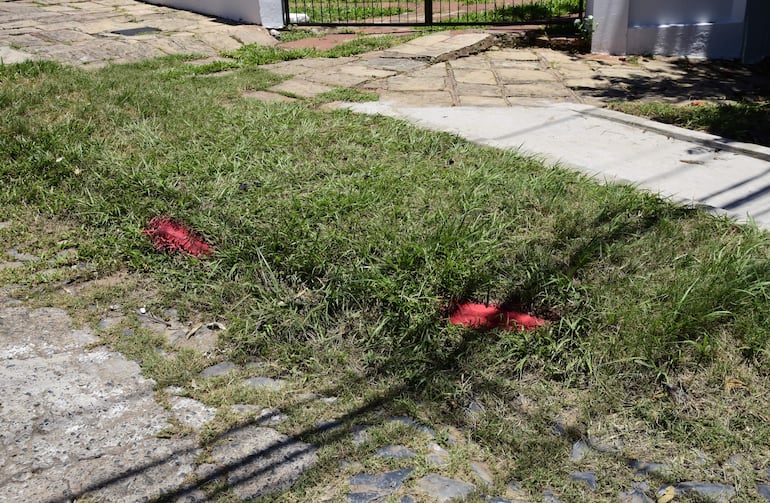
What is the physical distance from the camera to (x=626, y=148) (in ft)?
16.0

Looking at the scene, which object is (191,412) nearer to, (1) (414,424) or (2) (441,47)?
(1) (414,424)

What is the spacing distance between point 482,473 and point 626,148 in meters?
3.05

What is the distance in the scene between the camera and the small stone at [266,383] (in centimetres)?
291

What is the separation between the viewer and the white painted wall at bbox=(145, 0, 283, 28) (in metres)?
8.50

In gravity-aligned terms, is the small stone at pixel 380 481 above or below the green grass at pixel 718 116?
below

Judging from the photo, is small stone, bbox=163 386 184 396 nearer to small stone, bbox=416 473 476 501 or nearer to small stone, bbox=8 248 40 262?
small stone, bbox=416 473 476 501

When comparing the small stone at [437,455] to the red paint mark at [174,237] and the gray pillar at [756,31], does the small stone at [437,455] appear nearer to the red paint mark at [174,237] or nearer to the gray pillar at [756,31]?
the red paint mark at [174,237]

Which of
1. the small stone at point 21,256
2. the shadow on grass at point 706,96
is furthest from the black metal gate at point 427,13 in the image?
the small stone at point 21,256

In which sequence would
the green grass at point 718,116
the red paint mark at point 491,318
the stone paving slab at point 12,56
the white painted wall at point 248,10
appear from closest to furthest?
the red paint mark at point 491,318, the green grass at point 718,116, the stone paving slab at point 12,56, the white painted wall at point 248,10

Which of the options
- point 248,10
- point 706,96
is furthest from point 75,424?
point 248,10

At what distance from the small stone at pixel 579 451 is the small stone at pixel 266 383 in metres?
1.12

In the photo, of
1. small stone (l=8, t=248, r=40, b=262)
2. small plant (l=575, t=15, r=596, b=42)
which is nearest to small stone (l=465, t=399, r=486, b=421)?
small stone (l=8, t=248, r=40, b=262)

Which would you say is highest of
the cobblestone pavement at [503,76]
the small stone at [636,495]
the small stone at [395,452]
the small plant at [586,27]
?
the small plant at [586,27]

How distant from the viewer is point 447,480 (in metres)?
2.43
